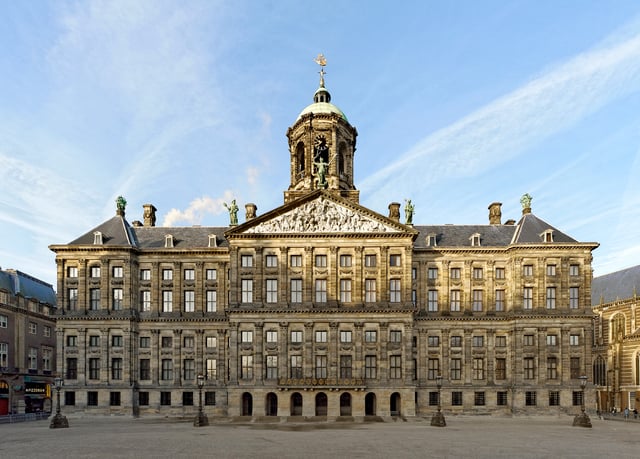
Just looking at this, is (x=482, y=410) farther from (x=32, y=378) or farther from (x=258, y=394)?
(x=32, y=378)

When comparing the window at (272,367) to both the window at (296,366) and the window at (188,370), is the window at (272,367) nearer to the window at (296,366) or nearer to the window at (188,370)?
the window at (296,366)

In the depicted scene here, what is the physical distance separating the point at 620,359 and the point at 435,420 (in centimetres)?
3651

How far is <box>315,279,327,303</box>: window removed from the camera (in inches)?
2154

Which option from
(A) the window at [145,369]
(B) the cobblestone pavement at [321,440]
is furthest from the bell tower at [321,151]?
(B) the cobblestone pavement at [321,440]

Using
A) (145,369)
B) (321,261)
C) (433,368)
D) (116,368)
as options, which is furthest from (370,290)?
(116,368)

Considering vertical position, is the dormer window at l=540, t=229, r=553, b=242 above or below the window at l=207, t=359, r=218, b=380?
above

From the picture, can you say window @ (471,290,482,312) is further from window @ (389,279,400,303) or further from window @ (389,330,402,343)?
window @ (389,330,402,343)

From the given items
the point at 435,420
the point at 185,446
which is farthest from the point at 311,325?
the point at 185,446

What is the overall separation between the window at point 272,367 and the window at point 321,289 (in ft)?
26.0

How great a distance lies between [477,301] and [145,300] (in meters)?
39.4

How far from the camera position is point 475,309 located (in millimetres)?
58344

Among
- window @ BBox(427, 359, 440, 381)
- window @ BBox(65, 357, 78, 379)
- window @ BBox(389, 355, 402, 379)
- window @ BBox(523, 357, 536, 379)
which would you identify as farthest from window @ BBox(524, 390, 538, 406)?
window @ BBox(65, 357, 78, 379)

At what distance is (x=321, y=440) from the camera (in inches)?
1362

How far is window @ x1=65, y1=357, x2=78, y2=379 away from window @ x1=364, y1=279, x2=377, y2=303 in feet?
111
